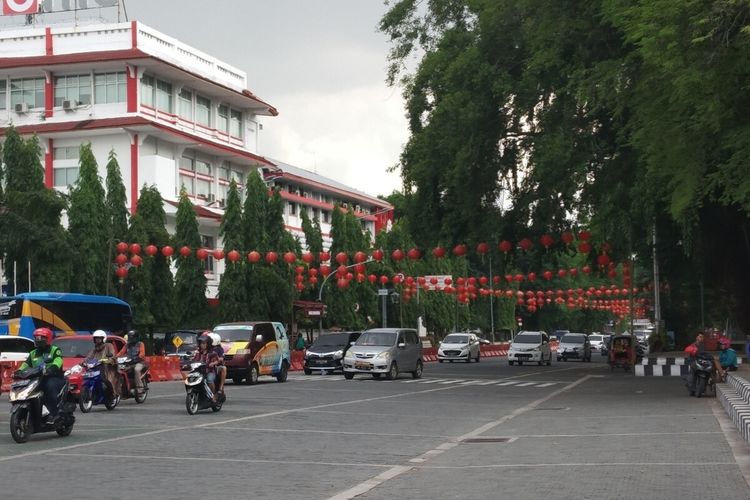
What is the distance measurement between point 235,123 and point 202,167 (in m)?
6.19

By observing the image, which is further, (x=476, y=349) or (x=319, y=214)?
(x=319, y=214)

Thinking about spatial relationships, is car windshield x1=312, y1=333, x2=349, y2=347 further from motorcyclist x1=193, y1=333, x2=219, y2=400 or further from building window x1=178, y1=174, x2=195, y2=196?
building window x1=178, y1=174, x2=195, y2=196

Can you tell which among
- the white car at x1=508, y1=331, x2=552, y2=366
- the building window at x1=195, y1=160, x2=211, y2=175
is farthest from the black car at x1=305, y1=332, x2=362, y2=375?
the building window at x1=195, y1=160, x2=211, y2=175

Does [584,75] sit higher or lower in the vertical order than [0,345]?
higher

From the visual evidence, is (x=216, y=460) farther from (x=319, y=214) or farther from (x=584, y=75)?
(x=319, y=214)

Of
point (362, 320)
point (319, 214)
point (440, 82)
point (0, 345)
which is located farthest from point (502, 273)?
point (319, 214)

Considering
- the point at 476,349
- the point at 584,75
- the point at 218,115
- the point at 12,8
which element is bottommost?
the point at 476,349

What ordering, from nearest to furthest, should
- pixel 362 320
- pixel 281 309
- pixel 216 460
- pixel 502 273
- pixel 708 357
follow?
pixel 216 460
pixel 708 357
pixel 502 273
pixel 281 309
pixel 362 320

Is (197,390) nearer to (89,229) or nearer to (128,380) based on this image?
(128,380)

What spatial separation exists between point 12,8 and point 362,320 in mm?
31223

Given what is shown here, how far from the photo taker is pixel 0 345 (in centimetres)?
3369

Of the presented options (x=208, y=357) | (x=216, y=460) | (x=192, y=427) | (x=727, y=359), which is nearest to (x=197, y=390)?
(x=208, y=357)

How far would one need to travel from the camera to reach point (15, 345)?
Result: 34.2 meters

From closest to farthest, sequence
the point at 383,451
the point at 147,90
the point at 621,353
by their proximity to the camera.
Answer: the point at 383,451 < the point at 621,353 < the point at 147,90
